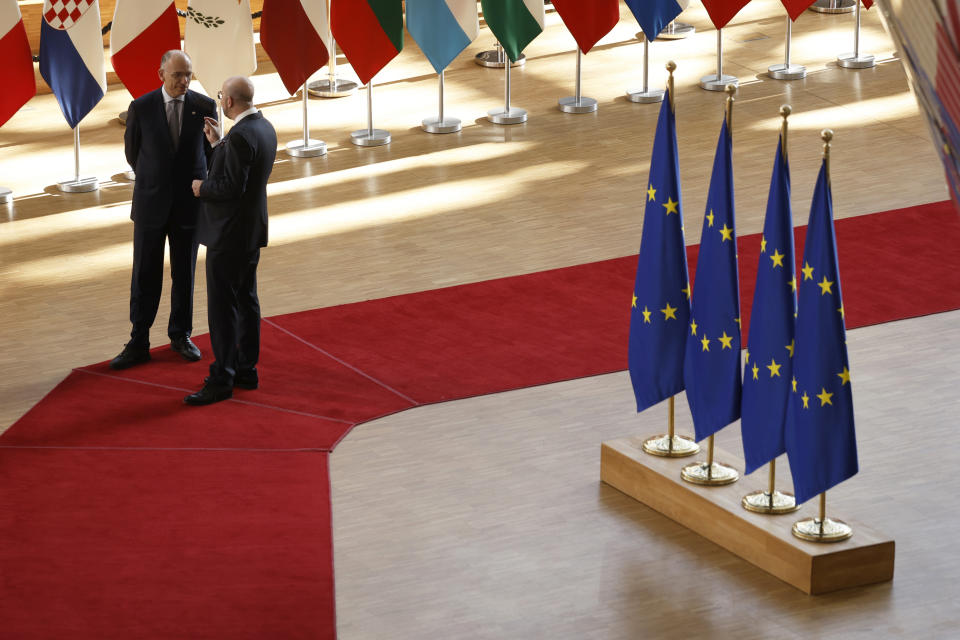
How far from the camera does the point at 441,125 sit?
11.3 metres

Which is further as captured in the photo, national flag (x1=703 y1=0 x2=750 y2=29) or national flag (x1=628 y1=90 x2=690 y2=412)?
national flag (x1=703 y1=0 x2=750 y2=29)

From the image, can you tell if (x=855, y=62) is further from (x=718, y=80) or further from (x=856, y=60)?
(x=718, y=80)

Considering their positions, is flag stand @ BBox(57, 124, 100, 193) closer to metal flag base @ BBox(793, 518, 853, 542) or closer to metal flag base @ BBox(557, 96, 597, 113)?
metal flag base @ BBox(557, 96, 597, 113)

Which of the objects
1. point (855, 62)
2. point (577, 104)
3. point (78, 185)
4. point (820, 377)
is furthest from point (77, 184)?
point (855, 62)

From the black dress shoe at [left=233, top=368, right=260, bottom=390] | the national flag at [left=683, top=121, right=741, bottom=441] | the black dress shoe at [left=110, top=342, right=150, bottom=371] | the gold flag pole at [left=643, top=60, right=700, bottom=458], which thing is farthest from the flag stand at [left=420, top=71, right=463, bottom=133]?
the national flag at [left=683, top=121, right=741, bottom=441]

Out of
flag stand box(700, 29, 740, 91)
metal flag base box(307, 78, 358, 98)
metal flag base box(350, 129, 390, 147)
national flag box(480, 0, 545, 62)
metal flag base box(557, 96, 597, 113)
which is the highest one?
national flag box(480, 0, 545, 62)

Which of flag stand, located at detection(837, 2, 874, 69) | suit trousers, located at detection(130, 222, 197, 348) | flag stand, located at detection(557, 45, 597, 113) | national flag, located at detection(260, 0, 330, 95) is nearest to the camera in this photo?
suit trousers, located at detection(130, 222, 197, 348)

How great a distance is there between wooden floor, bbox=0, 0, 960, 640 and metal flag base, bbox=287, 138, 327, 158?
9cm

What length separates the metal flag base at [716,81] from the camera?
12.1m

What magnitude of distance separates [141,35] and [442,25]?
2315mm

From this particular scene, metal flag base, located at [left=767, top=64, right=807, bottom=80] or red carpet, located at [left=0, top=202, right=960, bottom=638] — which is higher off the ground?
metal flag base, located at [left=767, top=64, right=807, bottom=80]

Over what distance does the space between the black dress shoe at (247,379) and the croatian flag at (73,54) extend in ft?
11.7

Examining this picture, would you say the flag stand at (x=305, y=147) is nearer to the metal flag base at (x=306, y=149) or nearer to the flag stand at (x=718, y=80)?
the metal flag base at (x=306, y=149)

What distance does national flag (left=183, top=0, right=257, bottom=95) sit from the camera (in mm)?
9805
